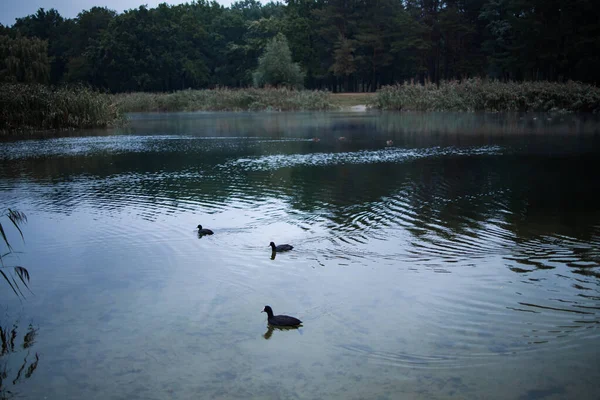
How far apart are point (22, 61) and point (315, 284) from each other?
5356 centimetres

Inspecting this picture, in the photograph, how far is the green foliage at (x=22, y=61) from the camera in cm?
5178

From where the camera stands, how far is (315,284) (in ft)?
25.2

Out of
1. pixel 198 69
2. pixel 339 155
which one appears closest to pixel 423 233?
pixel 339 155

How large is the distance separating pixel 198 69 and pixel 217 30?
1178cm

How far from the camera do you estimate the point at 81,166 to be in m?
19.3

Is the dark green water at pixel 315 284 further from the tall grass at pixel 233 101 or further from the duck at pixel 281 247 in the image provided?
the tall grass at pixel 233 101

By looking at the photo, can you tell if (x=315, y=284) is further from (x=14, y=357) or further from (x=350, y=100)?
(x=350, y=100)

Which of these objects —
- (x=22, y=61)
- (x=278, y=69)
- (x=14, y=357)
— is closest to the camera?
(x=14, y=357)

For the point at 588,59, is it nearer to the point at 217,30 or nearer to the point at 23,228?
the point at 23,228

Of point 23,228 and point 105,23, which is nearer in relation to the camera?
point 23,228

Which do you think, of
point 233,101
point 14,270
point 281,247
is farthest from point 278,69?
point 14,270

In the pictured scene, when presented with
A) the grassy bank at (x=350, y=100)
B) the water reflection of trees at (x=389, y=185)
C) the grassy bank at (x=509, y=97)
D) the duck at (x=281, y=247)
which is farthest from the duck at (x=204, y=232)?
the grassy bank at (x=350, y=100)

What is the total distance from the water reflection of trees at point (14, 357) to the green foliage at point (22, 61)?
49.8 m

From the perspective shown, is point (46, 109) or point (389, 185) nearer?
point (389, 185)
